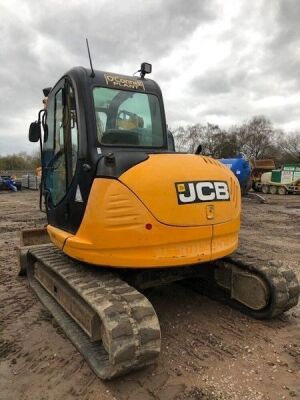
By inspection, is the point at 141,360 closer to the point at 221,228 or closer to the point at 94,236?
the point at 94,236

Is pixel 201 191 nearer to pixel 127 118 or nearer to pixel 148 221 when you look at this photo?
pixel 148 221

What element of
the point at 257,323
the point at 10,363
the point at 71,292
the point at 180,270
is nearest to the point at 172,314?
the point at 180,270

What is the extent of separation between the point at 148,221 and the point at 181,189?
429 mm

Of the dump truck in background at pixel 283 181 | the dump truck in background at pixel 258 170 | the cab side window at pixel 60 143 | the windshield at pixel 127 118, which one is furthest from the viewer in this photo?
the dump truck in background at pixel 258 170

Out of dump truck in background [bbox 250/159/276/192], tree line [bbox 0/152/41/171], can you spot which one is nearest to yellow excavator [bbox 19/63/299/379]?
dump truck in background [bbox 250/159/276/192]

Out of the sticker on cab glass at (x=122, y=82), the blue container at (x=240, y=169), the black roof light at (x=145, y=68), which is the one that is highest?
the black roof light at (x=145, y=68)

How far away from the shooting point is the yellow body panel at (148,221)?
3592 mm

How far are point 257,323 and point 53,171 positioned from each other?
2.89 meters

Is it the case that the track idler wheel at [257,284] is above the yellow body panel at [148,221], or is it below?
below

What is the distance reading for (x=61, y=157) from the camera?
180 inches

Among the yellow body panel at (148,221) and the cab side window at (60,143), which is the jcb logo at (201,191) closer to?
the yellow body panel at (148,221)

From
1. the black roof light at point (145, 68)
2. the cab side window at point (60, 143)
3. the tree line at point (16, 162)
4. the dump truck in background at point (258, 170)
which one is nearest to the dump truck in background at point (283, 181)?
the dump truck in background at point (258, 170)

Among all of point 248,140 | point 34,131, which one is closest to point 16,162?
point 248,140

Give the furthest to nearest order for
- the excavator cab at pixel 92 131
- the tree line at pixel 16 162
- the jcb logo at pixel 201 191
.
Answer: the tree line at pixel 16 162
the excavator cab at pixel 92 131
the jcb logo at pixel 201 191
